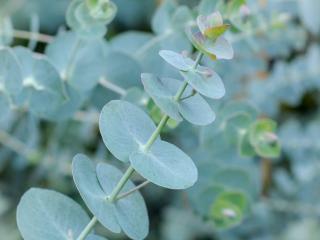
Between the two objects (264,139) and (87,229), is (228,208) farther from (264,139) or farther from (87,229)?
(87,229)

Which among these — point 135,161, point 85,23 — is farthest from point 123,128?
point 85,23

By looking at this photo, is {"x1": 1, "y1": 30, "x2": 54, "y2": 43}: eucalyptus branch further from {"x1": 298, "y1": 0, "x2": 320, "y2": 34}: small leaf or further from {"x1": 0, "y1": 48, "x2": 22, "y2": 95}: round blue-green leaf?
{"x1": 298, "y1": 0, "x2": 320, "y2": 34}: small leaf

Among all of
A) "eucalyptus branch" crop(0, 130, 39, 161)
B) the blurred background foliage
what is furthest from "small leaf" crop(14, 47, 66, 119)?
"eucalyptus branch" crop(0, 130, 39, 161)

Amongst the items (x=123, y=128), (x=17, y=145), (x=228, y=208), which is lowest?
(x=17, y=145)

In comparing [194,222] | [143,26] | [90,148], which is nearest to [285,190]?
[194,222]

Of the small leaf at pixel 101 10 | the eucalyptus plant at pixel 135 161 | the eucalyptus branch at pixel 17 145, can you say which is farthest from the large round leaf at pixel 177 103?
the eucalyptus branch at pixel 17 145

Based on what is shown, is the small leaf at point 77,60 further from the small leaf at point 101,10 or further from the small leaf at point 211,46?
the small leaf at point 211,46

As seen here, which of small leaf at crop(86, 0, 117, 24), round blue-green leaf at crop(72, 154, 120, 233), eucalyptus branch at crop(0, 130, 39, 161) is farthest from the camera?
eucalyptus branch at crop(0, 130, 39, 161)

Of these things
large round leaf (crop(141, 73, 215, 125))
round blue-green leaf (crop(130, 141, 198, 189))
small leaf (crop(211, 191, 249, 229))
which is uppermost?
large round leaf (crop(141, 73, 215, 125))
